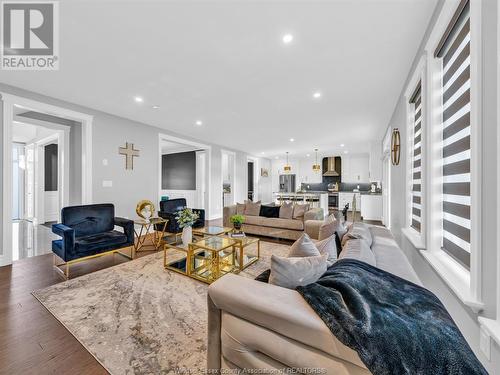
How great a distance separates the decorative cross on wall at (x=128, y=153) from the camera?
14.2ft

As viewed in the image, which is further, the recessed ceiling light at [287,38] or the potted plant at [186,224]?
the potted plant at [186,224]

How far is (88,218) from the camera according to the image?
322 centimetres

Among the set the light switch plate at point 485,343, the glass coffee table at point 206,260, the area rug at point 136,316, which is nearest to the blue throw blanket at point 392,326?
the light switch plate at point 485,343

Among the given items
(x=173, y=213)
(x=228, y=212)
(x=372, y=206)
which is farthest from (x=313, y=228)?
(x=372, y=206)

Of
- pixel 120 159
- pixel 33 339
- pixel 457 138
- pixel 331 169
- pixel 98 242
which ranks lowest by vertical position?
pixel 33 339

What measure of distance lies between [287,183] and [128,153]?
777 cm

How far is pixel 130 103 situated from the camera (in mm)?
3631

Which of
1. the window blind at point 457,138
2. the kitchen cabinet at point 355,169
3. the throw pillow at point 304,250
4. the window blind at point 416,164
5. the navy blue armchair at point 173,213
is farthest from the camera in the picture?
the kitchen cabinet at point 355,169

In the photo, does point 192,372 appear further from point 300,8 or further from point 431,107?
point 300,8

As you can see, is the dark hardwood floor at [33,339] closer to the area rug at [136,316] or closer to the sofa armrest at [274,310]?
the area rug at [136,316]

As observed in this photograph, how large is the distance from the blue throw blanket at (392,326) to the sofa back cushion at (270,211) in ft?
11.7

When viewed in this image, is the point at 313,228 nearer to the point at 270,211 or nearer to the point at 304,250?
the point at 270,211

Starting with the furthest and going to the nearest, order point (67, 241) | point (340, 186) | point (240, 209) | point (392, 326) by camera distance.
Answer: point (340, 186), point (240, 209), point (67, 241), point (392, 326)

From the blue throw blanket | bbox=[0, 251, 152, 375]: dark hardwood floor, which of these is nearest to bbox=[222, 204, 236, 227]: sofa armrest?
bbox=[0, 251, 152, 375]: dark hardwood floor
